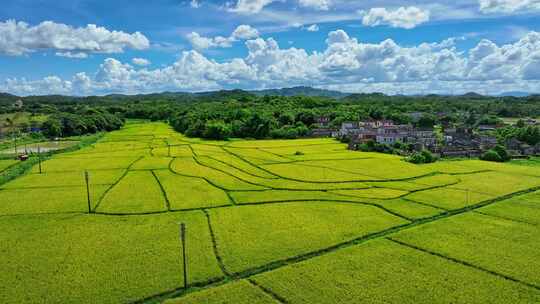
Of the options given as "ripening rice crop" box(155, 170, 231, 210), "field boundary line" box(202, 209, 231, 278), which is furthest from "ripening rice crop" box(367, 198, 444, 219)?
"field boundary line" box(202, 209, 231, 278)

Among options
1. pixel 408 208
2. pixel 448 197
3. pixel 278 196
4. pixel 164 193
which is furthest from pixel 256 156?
pixel 408 208

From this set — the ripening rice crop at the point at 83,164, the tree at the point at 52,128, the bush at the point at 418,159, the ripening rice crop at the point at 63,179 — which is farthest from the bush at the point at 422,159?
the tree at the point at 52,128

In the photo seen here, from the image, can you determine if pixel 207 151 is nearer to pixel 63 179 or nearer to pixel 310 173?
pixel 310 173

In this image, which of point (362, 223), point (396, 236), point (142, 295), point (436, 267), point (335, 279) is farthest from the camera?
point (362, 223)

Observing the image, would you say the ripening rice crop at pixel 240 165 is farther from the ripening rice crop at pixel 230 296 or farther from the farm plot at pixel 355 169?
the ripening rice crop at pixel 230 296

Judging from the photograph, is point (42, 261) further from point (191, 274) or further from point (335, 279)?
point (335, 279)

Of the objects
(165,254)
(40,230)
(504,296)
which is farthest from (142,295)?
(504,296)

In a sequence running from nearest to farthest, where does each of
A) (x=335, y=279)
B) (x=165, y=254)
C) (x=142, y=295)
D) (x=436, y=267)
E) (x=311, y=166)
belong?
(x=142, y=295) → (x=335, y=279) → (x=436, y=267) → (x=165, y=254) → (x=311, y=166)
